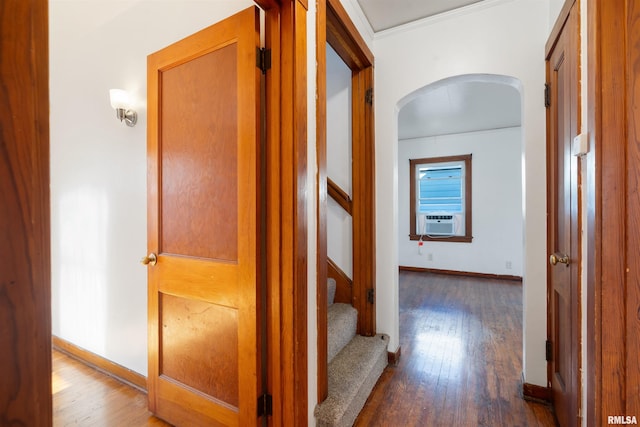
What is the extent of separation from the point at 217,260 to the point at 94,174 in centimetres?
144

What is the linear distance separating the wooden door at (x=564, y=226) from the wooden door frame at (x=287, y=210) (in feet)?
3.80

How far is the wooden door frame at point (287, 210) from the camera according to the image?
125 cm

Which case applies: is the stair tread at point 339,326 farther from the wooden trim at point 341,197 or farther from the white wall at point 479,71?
the wooden trim at point 341,197

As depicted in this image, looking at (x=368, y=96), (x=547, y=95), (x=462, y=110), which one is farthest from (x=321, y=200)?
(x=462, y=110)

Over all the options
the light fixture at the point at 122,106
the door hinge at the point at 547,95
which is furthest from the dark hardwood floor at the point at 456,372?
the light fixture at the point at 122,106

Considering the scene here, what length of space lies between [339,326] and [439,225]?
408 cm

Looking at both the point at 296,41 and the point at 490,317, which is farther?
the point at 490,317

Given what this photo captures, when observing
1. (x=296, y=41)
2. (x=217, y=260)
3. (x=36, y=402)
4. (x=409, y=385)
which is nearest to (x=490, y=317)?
(x=409, y=385)

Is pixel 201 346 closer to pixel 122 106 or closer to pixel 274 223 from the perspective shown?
pixel 274 223

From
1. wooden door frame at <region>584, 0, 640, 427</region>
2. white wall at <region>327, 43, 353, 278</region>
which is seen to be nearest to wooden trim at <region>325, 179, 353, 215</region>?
white wall at <region>327, 43, 353, 278</region>

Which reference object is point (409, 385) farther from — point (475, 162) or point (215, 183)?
point (475, 162)

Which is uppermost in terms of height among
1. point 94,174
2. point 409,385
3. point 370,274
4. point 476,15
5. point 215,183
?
point 476,15

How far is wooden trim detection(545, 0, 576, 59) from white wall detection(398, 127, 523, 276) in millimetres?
3541

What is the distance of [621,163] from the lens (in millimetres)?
918
